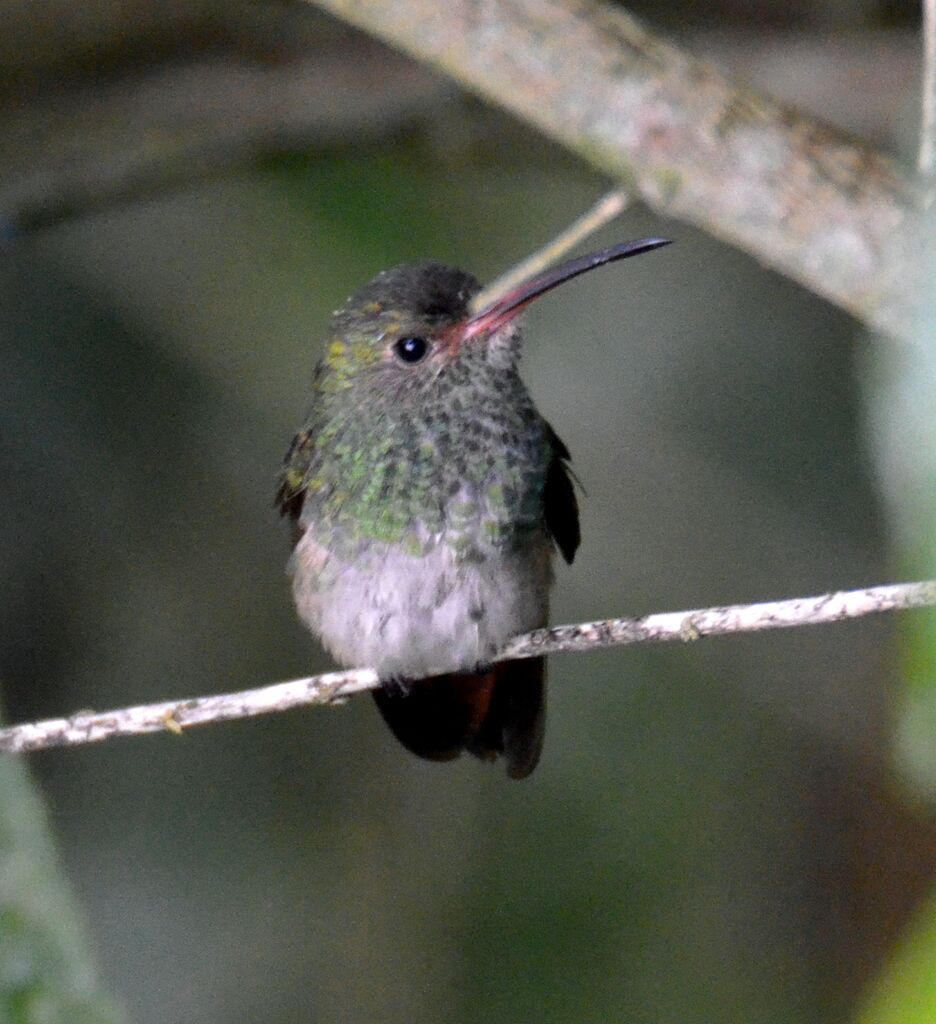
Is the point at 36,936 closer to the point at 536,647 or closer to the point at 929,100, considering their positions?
the point at 536,647

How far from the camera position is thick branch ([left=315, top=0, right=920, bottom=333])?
7.92ft

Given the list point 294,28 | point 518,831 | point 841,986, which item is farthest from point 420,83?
point 841,986

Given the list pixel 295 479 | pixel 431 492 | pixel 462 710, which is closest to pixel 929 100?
pixel 431 492

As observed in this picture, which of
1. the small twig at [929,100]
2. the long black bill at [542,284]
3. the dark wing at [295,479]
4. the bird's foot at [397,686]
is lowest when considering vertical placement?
the bird's foot at [397,686]

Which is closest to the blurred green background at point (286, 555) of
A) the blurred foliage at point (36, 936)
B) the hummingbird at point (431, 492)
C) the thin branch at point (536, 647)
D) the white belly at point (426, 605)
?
the hummingbird at point (431, 492)

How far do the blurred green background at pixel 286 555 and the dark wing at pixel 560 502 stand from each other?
105 centimetres

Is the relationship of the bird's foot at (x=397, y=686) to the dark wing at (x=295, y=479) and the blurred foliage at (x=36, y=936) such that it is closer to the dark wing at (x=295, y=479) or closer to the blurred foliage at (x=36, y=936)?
the dark wing at (x=295, y=479)

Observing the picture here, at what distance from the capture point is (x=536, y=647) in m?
2.05

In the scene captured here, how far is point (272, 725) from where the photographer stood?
3.99 meters

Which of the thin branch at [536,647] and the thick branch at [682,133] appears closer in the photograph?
the thin branch at [536,647]

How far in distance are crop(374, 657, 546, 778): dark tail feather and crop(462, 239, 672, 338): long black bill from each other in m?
0.63

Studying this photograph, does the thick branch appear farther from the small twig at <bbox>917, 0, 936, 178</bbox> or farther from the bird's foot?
the bird's foot

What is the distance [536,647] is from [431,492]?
15.5 inches

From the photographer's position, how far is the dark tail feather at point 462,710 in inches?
106
